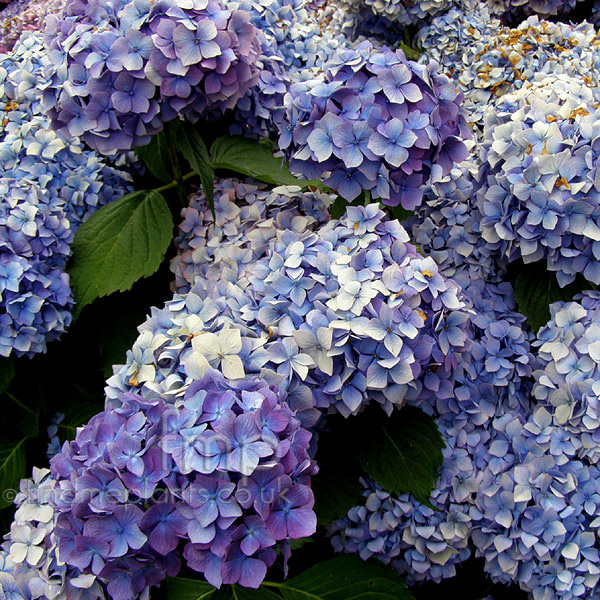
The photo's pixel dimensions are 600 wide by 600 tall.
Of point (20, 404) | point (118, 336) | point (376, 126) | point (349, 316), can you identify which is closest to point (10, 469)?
point (20, 404)

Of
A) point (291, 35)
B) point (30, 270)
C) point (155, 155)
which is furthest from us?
point (291, 35)

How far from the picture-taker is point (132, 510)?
83 cm

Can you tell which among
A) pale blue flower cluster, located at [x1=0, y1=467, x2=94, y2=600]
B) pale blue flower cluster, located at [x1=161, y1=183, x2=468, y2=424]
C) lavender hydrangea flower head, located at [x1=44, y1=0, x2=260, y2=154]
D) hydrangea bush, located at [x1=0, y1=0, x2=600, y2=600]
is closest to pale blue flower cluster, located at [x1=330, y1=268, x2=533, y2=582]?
hydrangea bush, located at [x1=0, y1=0, x2=600, y2=600]

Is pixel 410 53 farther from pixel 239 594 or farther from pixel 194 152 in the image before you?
pixel 239 594

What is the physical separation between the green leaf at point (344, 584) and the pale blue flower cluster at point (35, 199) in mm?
639

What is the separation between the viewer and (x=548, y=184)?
1170mm

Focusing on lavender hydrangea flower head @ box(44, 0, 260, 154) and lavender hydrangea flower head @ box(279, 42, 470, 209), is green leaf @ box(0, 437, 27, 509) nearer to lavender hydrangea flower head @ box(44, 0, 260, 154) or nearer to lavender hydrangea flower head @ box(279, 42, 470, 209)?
lavender hydrangea flower head @ box(44, 0, 260, 154)

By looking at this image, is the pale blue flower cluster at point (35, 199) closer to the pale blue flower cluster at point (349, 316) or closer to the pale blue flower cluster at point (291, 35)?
the pale blue flower cluster at point (349, 316)

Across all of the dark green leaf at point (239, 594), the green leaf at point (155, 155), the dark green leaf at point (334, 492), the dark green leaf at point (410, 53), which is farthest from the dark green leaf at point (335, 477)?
the dark green leaf at point (410, 53)

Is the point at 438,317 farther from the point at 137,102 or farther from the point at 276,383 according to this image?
the point at 137,102

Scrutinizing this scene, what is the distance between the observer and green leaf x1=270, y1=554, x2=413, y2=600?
116 cm

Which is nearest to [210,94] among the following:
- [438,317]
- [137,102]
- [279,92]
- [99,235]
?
[137,102]

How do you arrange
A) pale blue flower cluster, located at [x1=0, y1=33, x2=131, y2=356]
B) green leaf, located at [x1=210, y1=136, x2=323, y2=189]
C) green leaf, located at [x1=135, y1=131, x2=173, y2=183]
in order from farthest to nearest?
green leaf, located at [x1=135, y1=131, x2=173, y2=183], green leaf, located at [x1=210, y1=136, x2=323, y2=189], pale blue flower cluster, located at [x1=0, y1=33, x2=131, y2=356]

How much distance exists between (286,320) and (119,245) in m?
0.51
